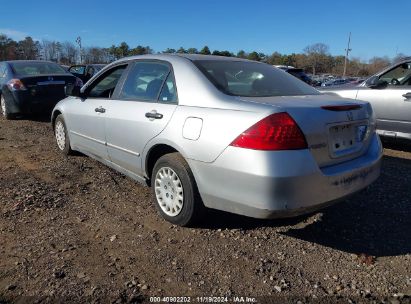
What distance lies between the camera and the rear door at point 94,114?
4633 mm

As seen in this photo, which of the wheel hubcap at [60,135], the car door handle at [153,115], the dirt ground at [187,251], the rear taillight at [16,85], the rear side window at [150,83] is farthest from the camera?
the rear taillight at [16,85]

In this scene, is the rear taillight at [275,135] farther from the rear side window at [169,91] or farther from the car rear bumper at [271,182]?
the rear side window at [169,91]

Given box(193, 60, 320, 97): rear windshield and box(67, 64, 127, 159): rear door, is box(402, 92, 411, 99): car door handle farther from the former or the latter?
Result: box(67, 64, 127, 159): rear door

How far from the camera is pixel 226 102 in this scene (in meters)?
3.16

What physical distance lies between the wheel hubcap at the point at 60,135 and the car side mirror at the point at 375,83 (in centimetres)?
511

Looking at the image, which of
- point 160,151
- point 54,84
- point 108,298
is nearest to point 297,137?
point 160,151

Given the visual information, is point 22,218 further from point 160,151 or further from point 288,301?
point 288,301

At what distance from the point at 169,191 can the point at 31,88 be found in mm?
6758

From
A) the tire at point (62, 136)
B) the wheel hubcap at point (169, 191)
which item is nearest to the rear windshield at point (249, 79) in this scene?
the wheel hubcap at point (169, 191)

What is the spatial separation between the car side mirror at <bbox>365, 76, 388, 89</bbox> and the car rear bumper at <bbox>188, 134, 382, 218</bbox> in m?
4.03

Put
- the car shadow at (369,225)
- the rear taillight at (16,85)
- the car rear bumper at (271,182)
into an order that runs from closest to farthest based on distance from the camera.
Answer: the car rear bumper at (271,182) < the car shadow at (369,225) < the rear taillight at (16,85)

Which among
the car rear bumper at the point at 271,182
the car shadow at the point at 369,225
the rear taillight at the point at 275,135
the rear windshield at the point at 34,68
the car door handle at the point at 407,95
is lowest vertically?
the car shadow at the point at 369,225

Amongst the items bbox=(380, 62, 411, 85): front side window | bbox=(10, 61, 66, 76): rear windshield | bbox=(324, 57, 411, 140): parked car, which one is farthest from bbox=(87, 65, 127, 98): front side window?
bbox=(10, 61, 66, 76): rear windshield

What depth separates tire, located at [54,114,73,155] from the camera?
5840 mm
